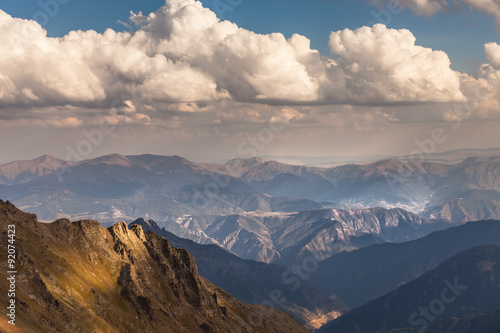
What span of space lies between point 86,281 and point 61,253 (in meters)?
15.2

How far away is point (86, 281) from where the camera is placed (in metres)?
196

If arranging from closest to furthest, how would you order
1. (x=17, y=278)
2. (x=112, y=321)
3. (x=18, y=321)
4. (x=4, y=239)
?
1. (x=18, y=321)
2. (x=17, y=278)
3. (x=4, y=239)
4. (x=112, y=321)

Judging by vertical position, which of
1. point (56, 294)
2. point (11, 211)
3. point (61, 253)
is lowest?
point (56, 294)

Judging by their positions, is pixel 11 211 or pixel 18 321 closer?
pixel 18 321

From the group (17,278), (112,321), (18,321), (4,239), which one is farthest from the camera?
(112,321)

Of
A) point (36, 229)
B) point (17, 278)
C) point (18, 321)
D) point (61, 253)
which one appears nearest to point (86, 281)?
point (61, 253)

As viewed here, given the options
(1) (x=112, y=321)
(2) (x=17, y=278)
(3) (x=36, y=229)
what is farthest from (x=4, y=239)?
(1) (x=112, y=321)

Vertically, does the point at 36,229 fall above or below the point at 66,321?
above

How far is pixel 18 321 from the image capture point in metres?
135

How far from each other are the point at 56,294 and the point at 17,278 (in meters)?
16.9

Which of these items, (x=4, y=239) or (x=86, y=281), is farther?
(x=86, y=281)

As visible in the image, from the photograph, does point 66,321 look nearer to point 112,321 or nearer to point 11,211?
point 112,321

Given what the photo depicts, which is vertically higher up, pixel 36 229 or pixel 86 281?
pixel 36 229

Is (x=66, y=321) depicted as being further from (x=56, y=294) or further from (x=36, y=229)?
(x=36, y=229)
